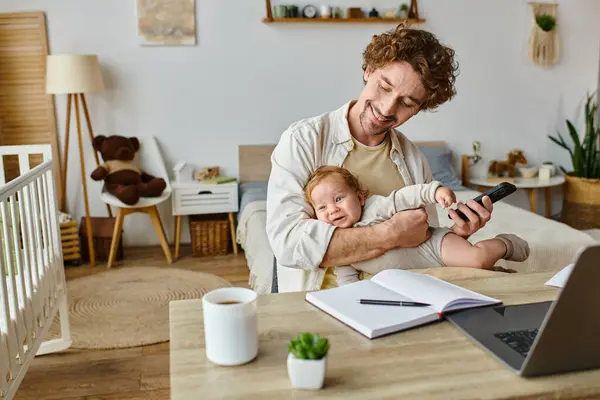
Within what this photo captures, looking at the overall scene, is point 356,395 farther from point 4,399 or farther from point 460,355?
point 4,399

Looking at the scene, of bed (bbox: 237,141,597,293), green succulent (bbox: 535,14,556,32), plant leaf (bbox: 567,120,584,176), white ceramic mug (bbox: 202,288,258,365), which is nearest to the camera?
white ceramic mug (bbox: 202,288,258,365)

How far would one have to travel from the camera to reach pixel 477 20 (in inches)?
173

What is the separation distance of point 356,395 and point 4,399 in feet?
4.45

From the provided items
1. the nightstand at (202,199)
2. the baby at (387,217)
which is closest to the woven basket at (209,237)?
the nightstand at (202,199)

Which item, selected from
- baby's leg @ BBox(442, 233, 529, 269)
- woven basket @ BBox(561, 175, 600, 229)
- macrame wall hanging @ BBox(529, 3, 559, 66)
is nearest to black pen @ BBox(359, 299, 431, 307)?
baby's leg @ BBox(442, 233, 529, 269)

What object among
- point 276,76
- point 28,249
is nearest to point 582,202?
point 276,76

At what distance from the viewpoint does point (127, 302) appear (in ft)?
10.5

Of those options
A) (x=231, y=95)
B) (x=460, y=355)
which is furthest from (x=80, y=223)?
(x=460, y=355)

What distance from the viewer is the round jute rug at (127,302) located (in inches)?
109

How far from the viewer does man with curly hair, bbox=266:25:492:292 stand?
157 centimetres

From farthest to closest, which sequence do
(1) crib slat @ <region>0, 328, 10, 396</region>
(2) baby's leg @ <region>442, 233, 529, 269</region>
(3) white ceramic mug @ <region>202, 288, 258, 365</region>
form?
(1) crib slat @ <region>0, 328, 10, 396</region> < (2) baby's leg @ <region>442, 233, 529, 269</region> < (3) white ceramic mug @ <region>202, 288, 258, 365</region>

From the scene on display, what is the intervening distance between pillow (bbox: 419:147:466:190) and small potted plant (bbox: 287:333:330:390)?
3412mm

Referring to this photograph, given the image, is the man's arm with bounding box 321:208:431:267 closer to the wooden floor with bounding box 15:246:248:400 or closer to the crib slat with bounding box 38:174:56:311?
the wooden floor with bounding box 15:246:248:400

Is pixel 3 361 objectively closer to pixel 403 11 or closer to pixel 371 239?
pixel 371 239
